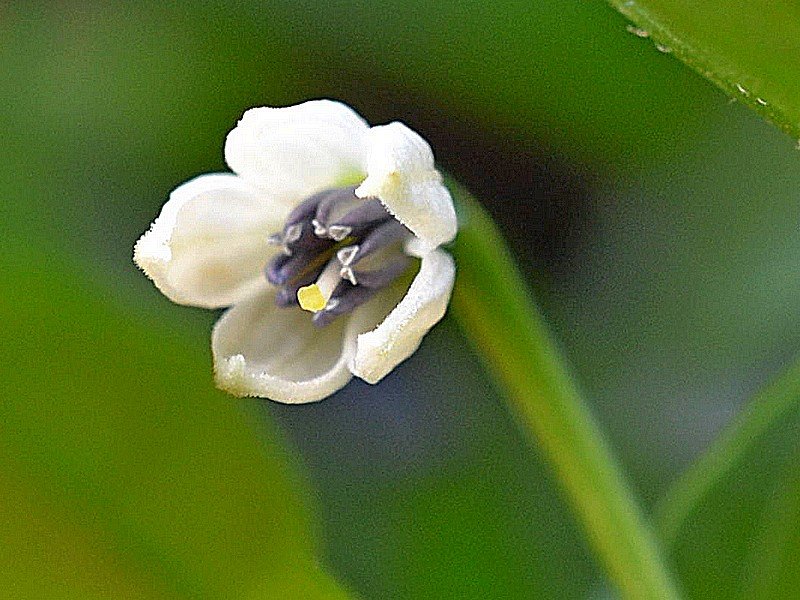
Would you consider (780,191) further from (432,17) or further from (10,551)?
(10,551)

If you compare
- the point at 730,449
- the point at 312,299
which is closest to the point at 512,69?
the point at 730,449

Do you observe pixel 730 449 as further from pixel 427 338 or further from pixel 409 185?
pixel 427 338

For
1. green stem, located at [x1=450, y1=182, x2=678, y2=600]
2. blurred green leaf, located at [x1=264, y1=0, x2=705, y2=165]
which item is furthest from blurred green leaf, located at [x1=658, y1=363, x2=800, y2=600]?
blurred green leaf, located at [x1=264, y1=0, x2=705, y2=165]

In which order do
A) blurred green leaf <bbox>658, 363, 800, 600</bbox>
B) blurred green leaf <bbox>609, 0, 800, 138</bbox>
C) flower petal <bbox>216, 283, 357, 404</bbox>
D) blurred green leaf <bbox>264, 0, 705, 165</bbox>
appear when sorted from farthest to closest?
1. blurred green leaf <bbox>264, 0, 705, 165</bbox>
2. blurred green leaf <bbox>658, 363, 800, 600</bbox>
3. flower petal <bbox>216, 283, 357, 404</bbox>
4. blurred green leaf <bbox>609, 0, 800, 138</bbox>

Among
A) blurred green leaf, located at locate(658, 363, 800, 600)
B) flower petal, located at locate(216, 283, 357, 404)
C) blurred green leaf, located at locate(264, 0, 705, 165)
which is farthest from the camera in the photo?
blurred green leaf, located at locate(264, 0, 705, 165)

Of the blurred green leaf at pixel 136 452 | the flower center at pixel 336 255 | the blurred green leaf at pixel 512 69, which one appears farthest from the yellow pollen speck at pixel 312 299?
the blurred green leaf at pixel 512 69

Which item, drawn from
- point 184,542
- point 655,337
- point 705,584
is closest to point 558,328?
point 655,337

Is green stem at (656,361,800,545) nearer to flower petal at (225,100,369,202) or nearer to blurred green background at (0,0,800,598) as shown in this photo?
blurred green background at (0,0,800,598)
